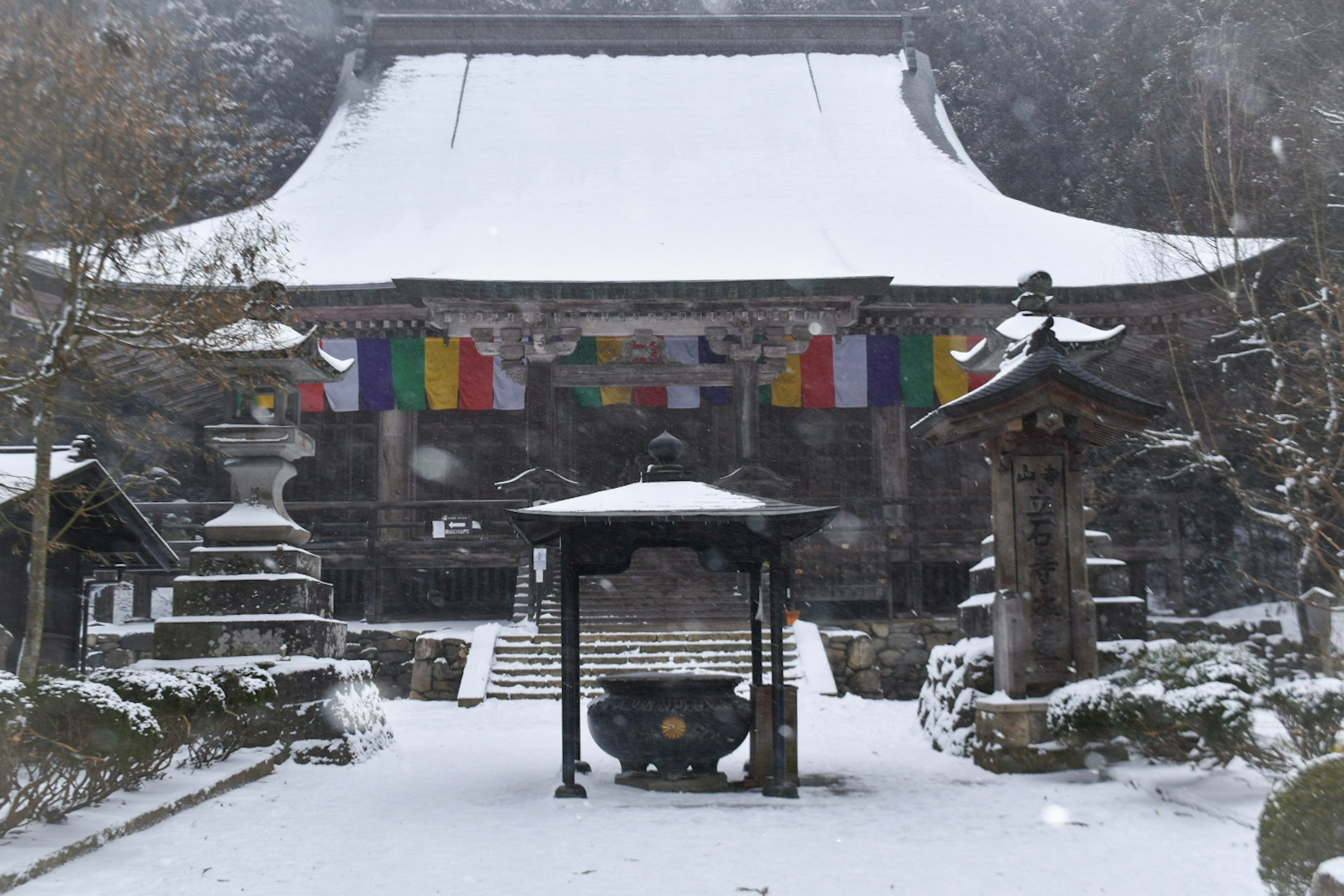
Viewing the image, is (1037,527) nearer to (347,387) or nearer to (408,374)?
(408,374)

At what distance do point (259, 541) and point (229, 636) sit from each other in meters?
0.95

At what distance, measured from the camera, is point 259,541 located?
425 inches

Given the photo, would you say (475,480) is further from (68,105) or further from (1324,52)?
(1324,52)

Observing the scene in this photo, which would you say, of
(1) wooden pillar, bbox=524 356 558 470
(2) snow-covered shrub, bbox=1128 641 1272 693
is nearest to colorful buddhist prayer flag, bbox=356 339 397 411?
(1) wooden pillar, bbox=524 356 558 470

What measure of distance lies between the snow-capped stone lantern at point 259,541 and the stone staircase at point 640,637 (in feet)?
11.0

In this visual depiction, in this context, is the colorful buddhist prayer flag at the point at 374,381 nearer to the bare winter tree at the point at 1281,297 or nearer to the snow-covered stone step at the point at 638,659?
the snow-covered stone step at the point at 638,659

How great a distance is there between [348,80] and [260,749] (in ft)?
61.9

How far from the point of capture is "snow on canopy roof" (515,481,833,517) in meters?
8.44

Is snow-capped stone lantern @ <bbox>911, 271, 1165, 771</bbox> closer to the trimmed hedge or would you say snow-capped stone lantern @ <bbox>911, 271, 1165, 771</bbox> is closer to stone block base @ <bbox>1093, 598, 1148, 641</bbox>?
stone block base @ <bbox>1093, 598, 1148, 641</bbox>

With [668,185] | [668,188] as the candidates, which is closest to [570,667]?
[668,188]

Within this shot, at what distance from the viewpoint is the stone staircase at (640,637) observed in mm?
14172

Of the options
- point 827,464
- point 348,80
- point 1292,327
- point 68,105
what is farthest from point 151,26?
point 348,80

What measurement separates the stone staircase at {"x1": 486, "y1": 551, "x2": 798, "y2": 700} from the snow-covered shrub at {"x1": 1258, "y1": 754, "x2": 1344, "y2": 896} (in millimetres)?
8821

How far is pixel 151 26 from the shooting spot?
9344 mm
